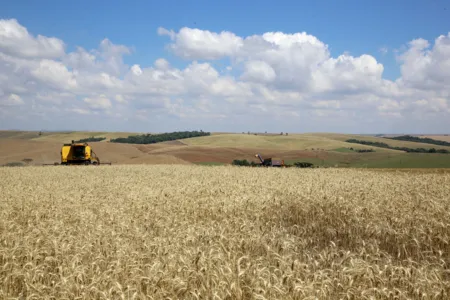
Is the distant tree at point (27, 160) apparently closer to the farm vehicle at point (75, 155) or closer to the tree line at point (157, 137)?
the farm vehicle at point (75, 155)

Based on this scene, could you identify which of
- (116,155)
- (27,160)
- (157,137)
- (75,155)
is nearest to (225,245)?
(75,155)

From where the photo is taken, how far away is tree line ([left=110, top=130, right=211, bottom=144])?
11538cm

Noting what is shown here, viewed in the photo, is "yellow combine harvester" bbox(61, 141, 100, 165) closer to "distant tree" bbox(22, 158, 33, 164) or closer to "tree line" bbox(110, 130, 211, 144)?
"distant tree" bbox(22, 158, 33, 164)

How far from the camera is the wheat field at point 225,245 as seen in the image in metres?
4.92

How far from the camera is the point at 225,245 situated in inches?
285

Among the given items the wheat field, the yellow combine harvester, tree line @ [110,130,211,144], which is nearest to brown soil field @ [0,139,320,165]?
the yellow combine harvester

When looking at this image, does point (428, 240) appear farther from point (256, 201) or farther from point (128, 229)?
point (128, 229)

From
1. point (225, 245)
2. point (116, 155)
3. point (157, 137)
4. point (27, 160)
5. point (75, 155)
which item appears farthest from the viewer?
point (157, 137)

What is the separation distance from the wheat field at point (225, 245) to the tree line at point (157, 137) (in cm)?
10044

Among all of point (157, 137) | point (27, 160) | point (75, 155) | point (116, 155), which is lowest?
point (27, 160)

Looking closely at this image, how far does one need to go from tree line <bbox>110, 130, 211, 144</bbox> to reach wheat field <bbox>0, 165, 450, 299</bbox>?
100m

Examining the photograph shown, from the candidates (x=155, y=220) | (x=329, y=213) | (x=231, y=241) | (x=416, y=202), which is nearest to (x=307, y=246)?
(x=231, y=241)

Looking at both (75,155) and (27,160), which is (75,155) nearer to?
(75,155)

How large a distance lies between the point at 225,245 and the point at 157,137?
11564 centimetres
